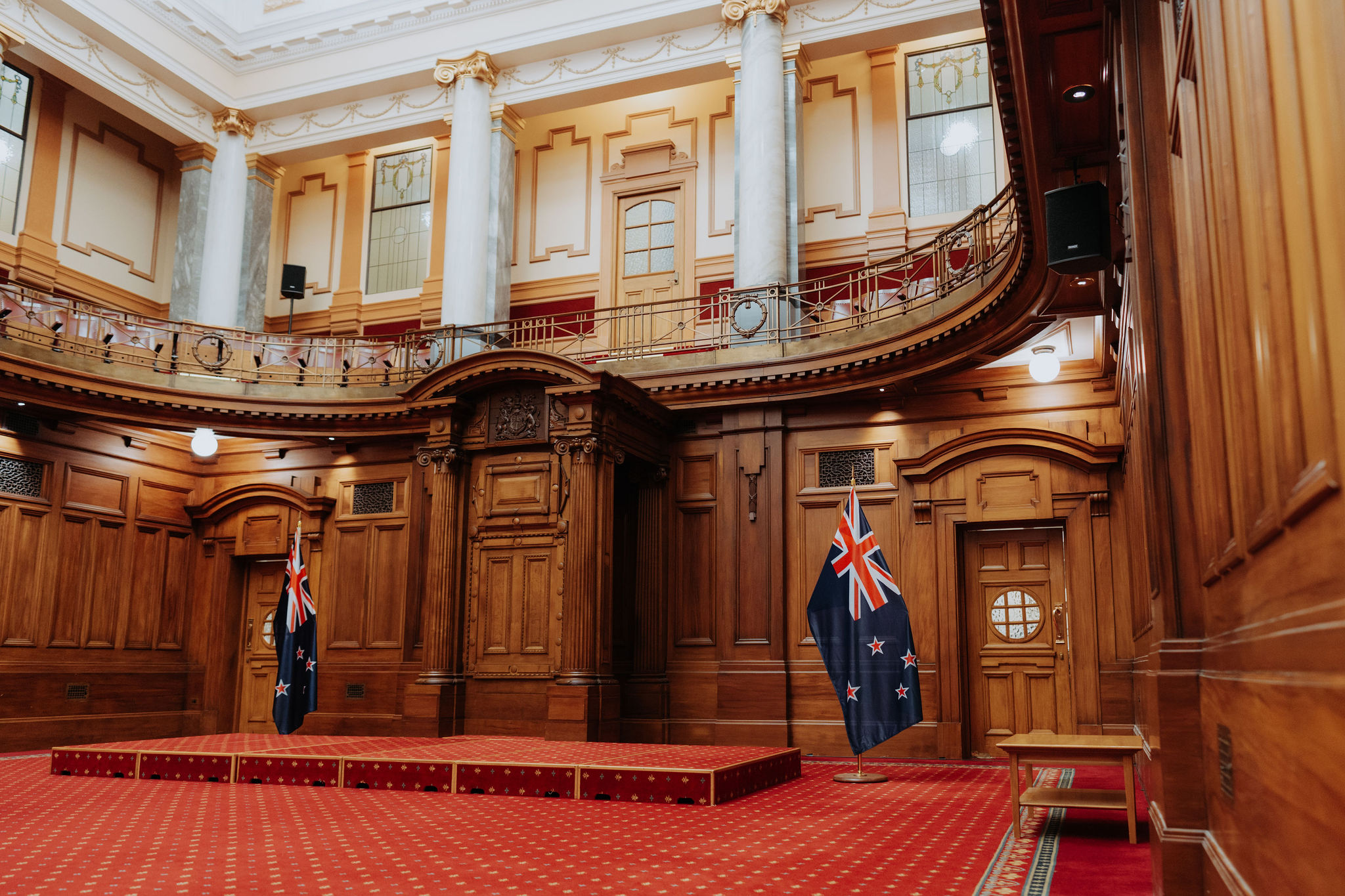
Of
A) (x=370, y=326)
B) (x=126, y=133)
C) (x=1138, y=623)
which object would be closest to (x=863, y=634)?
(x=1138, y=623)

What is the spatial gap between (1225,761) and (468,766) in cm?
555

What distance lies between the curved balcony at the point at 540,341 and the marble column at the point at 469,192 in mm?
536

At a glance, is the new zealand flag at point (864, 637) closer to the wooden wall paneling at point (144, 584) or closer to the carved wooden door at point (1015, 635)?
the carved wooden door at point (1015, 635)

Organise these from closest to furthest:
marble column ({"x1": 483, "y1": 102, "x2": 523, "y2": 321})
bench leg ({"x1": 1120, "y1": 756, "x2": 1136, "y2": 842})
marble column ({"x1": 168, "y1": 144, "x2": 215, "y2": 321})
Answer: bench leg ({"x1": 1120, "y1": 756, "x2": 1136, "y2": 842})
marble column ({"x1": 483, "y1": 102, "x2": 523, "y2": 321})
marble column ({"x1": 168, "y1": 144, "x2": 215, "y2": 321})

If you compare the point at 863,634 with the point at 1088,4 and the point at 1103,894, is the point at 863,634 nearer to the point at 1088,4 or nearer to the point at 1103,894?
the point at 1103,894

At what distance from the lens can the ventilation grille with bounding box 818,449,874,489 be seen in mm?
10094

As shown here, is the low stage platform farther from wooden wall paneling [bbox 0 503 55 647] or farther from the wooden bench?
wooden wall paneling [bbox 0 503 55 647]

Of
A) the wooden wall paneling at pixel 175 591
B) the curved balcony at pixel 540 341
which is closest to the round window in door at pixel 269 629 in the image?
the wooden wall paneling at pixel 175 591

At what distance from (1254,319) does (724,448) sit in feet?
28.3

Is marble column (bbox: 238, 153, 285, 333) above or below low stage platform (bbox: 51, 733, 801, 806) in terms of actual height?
above

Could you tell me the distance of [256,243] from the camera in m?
14.7

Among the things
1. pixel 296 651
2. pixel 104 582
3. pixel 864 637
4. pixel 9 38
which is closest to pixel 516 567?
pixel 296 651

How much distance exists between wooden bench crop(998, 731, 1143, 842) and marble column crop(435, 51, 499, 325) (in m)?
9.14

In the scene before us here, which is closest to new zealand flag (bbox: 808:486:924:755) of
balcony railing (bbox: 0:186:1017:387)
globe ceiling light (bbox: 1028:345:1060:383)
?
globe ceiling light (bbox: 1028:345:1060:383)
